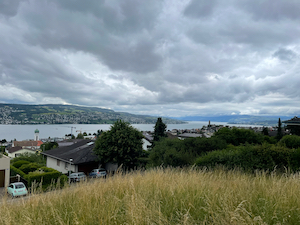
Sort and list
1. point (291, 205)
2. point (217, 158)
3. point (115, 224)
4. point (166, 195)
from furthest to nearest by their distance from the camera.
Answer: point (217, 158) → point (166, 195) → point (291, 205) → point (115, 224)

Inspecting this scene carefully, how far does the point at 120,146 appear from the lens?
22.2m

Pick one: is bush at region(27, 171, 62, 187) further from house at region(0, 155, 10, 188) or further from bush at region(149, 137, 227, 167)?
bush at region(149, 137, 227, 167)

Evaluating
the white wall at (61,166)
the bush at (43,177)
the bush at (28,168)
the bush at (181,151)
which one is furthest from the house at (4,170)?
the bush at (181,151)

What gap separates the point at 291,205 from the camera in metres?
3.16

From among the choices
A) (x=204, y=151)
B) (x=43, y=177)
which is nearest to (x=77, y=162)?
Result: (x=43, y=177)

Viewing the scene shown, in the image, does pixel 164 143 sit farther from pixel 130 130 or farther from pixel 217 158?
pixel 217 158

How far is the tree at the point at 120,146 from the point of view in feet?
72.3

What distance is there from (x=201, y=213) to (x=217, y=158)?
7786 millimetres

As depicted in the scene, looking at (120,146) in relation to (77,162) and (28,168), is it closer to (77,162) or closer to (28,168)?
(77,162)

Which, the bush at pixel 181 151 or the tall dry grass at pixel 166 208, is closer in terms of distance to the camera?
the tall dry grass at pixel 166 208

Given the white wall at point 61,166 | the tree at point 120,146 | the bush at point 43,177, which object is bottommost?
the white wall at point 61,166

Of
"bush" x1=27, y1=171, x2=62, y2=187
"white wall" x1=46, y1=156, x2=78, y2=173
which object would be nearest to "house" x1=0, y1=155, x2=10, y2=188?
"bush" x1=27, y1=171, x2=62, y2=187

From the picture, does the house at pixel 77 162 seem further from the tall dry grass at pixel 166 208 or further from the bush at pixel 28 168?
the tall dry grass at pixel 166 208

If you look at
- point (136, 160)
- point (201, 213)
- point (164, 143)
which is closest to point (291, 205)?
point (201, 213)
